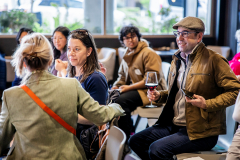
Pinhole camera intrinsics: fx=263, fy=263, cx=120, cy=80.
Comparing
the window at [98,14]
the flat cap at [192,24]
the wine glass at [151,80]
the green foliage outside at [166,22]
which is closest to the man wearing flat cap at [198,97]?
the flat cap at [192,24]

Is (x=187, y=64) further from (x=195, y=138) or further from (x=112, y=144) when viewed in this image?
(x=112, y=144)

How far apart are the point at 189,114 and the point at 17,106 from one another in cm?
113

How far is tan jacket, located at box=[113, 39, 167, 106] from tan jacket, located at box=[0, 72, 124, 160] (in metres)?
1.67

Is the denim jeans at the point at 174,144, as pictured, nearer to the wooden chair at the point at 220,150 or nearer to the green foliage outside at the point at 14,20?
the wooden chair at the point at 220,150

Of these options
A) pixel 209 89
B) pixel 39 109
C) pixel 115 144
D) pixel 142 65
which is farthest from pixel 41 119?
pixel 142 65

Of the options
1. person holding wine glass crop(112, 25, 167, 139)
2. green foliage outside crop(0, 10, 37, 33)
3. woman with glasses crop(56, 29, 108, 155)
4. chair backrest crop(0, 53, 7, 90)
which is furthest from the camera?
green foliage outside crop(0, 10, 37, 33)

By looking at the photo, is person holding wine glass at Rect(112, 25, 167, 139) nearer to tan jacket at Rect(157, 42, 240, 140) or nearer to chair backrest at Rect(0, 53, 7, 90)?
tan jacket at Rect(157, 42, 240, 140)

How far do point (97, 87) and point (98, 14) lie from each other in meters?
4.36

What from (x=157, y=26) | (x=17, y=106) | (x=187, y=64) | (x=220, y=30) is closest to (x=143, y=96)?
(x=187, y=64)

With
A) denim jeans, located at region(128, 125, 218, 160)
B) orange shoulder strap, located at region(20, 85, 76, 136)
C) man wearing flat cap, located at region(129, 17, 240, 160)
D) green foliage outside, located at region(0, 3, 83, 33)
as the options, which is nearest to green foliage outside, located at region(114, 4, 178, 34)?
green foliage outside, located at region(0, 3, 83, 33)

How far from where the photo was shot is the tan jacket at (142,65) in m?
2.99

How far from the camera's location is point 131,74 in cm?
316

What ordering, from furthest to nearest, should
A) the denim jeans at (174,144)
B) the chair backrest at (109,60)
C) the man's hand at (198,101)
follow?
the chair backrest at (109,60), the denim jeans at (174,144), the man's hand at (198,101)

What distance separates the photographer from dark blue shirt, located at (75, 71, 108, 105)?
6.26 ft
